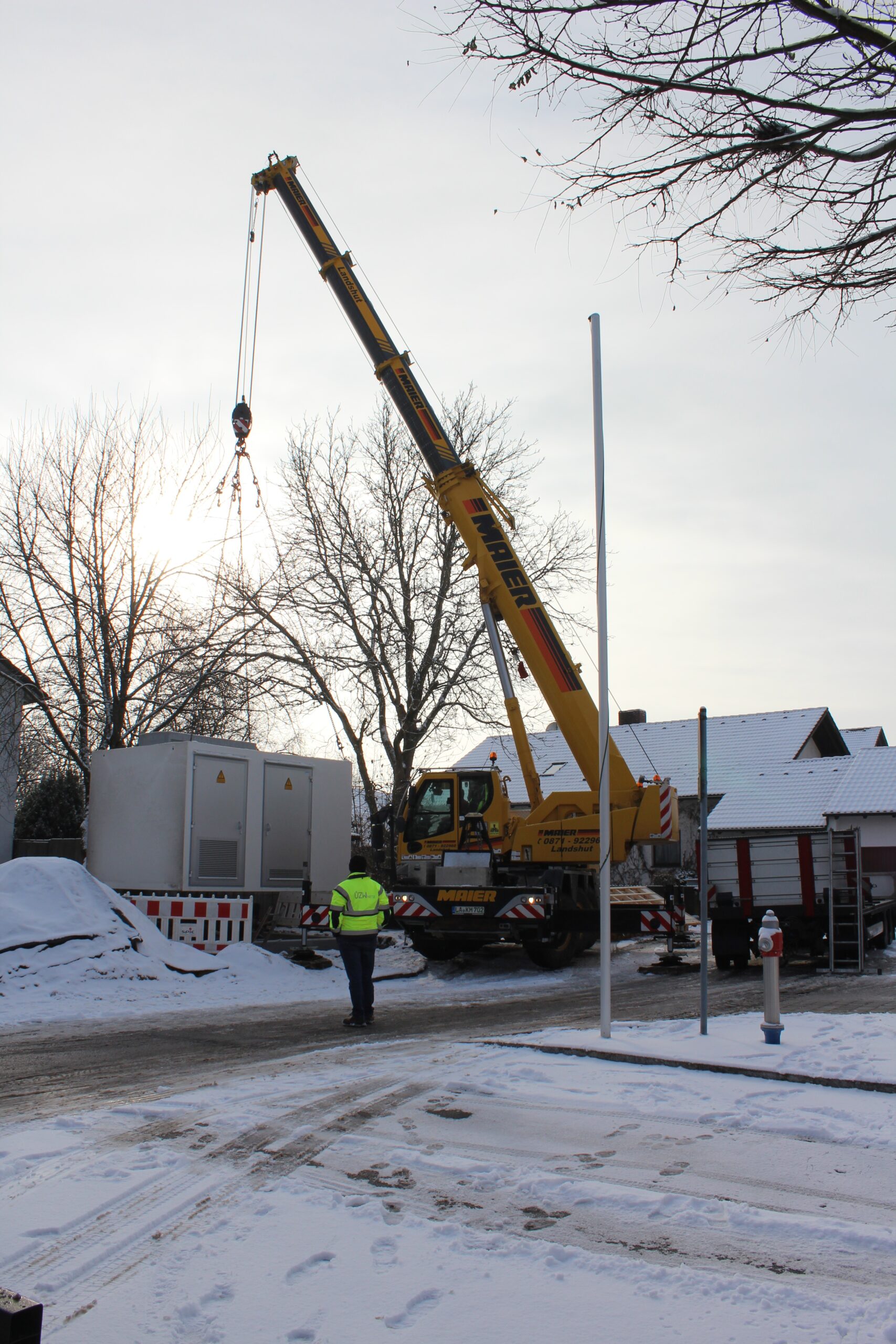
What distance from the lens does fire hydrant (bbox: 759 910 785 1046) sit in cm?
791

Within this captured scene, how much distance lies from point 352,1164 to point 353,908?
16.7 feet

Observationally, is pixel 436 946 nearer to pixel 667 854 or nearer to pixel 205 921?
pixel 205 921

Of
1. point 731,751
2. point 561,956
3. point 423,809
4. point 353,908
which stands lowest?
point 561,956

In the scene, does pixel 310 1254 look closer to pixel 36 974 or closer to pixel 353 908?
pixel 353 908

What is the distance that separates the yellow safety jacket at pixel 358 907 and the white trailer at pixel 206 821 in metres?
6.04

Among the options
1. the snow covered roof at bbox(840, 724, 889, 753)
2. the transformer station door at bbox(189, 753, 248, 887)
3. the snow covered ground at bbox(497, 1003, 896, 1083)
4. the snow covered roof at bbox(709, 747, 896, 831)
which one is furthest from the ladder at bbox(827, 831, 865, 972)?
the snow covered roof at bbox(840, 724, 889, 753)

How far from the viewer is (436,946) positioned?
56.2 ft

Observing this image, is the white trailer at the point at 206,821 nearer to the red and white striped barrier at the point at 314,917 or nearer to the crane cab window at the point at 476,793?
the red and white striped barrier at the point at 314,917

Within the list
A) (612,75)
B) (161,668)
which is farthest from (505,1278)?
(161,668)

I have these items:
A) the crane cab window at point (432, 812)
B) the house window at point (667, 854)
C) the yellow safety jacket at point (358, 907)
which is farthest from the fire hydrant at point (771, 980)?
the crane cab window at point (432, 812)

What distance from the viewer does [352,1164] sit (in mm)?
5207

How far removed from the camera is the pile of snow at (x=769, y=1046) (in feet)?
23.5

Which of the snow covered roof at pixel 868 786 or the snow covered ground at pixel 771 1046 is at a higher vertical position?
the snow covered roof at pixel 868 786

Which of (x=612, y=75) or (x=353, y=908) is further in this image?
(x=353, y=908)
